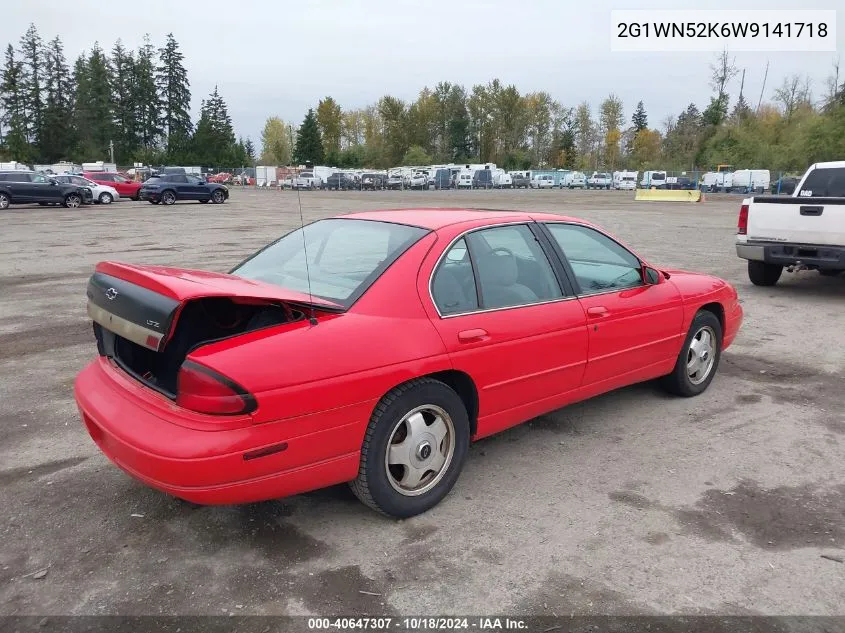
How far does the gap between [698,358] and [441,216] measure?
2501 mm

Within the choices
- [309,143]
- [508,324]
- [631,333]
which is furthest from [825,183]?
[309,143]

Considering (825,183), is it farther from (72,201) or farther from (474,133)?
(474,133)

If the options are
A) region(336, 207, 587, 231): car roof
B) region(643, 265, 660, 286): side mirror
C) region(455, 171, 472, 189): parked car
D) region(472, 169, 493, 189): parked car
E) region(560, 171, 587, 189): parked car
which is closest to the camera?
region(336, 207, 587, 231): car roof

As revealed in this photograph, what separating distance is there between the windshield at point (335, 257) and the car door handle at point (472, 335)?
1.71 ft

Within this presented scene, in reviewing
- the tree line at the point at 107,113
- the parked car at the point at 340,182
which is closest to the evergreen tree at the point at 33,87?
the tree line at the point at 107,113

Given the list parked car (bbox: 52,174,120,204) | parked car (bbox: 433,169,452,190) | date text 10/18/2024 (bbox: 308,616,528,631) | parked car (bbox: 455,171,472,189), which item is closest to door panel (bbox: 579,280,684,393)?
date text 10/18/2024 (bbox: 308,616,528,631)

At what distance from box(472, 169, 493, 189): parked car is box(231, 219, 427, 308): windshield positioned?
66801 mm

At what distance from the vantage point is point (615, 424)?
181 inches

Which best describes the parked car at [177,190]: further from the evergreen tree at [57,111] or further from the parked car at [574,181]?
the evergreen tree at [57,111]

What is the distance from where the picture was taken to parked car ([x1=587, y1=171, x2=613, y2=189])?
243 feet

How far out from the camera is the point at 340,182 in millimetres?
65938

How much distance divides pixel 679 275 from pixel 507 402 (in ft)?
7.06

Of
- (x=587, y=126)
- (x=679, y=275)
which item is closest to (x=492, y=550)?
(x=679, y=275)

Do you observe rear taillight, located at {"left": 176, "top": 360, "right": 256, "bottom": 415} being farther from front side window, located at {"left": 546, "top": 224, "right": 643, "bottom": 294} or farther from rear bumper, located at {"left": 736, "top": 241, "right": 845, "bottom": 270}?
rear bumper, located at {"left": 736, "top": 241, "right": 845, "bottom": 270}
